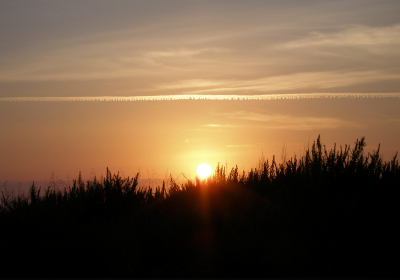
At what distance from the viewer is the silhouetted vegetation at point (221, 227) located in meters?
5.14

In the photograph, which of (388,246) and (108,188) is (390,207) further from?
(108,188)

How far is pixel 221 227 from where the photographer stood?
6.34 meters

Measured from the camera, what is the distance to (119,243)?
18.1 feet

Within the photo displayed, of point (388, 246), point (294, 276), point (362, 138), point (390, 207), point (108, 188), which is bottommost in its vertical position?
point (294, 276)

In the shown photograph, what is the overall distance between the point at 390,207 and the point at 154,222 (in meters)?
4.12

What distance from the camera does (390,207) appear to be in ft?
20.1

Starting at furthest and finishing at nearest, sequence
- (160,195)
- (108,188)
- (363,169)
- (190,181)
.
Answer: (190,181)
(160,195)
(108,188)
(363,169)

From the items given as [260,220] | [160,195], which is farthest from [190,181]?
[260,220]

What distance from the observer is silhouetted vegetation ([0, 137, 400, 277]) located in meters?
5.14

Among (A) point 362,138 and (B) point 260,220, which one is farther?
(A) point 362,138

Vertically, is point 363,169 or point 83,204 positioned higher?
point 363,169

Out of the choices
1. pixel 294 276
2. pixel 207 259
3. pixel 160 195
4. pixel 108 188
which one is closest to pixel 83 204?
Answer: pixel 108 188

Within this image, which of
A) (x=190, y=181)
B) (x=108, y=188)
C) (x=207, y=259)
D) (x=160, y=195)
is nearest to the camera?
(x=207, y=259)

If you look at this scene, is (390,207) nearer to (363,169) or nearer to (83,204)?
(363,169)
